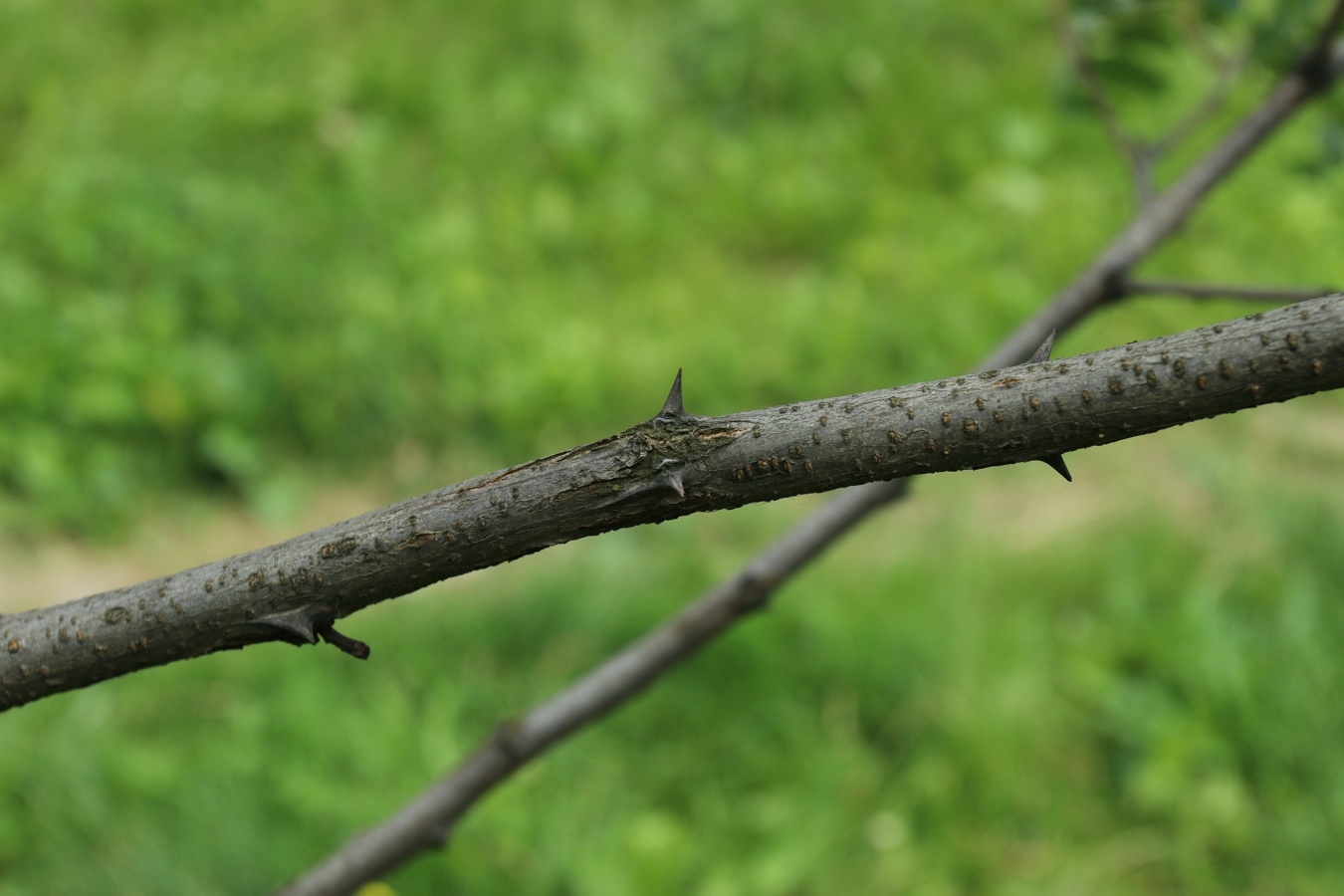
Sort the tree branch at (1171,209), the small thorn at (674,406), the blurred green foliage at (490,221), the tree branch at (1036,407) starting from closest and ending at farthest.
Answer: the tree branch at (1036,407) → the small thorn at (674,406) → the tree branch at (1171,209) → the blurred green foliage at (490,221)


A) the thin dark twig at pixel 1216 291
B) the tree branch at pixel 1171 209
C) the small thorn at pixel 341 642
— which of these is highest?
the tree branch at pixel 1171 209

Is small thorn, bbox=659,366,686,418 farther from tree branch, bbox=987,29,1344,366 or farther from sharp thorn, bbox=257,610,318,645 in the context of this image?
tree branch, bbox=987,29,1344,366

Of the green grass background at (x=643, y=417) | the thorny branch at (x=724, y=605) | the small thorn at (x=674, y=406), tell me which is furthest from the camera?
the green grass background at (x=643, y=417)

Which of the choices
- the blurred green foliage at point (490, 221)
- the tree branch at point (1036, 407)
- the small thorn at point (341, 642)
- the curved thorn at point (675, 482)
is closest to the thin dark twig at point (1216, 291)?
the tree branch at point (1036, 407)

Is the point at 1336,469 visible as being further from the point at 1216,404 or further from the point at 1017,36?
the point at 1216,404

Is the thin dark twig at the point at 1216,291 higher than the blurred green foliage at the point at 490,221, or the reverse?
the blurred green foliage at the point at 490,221

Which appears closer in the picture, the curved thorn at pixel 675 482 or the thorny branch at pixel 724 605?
the curved thorn at pixel 675 482

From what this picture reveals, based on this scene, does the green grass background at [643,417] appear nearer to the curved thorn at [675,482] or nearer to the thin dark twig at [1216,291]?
the thin dark twig at [1216,291]

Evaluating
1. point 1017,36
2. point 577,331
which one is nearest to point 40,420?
point 577,331
